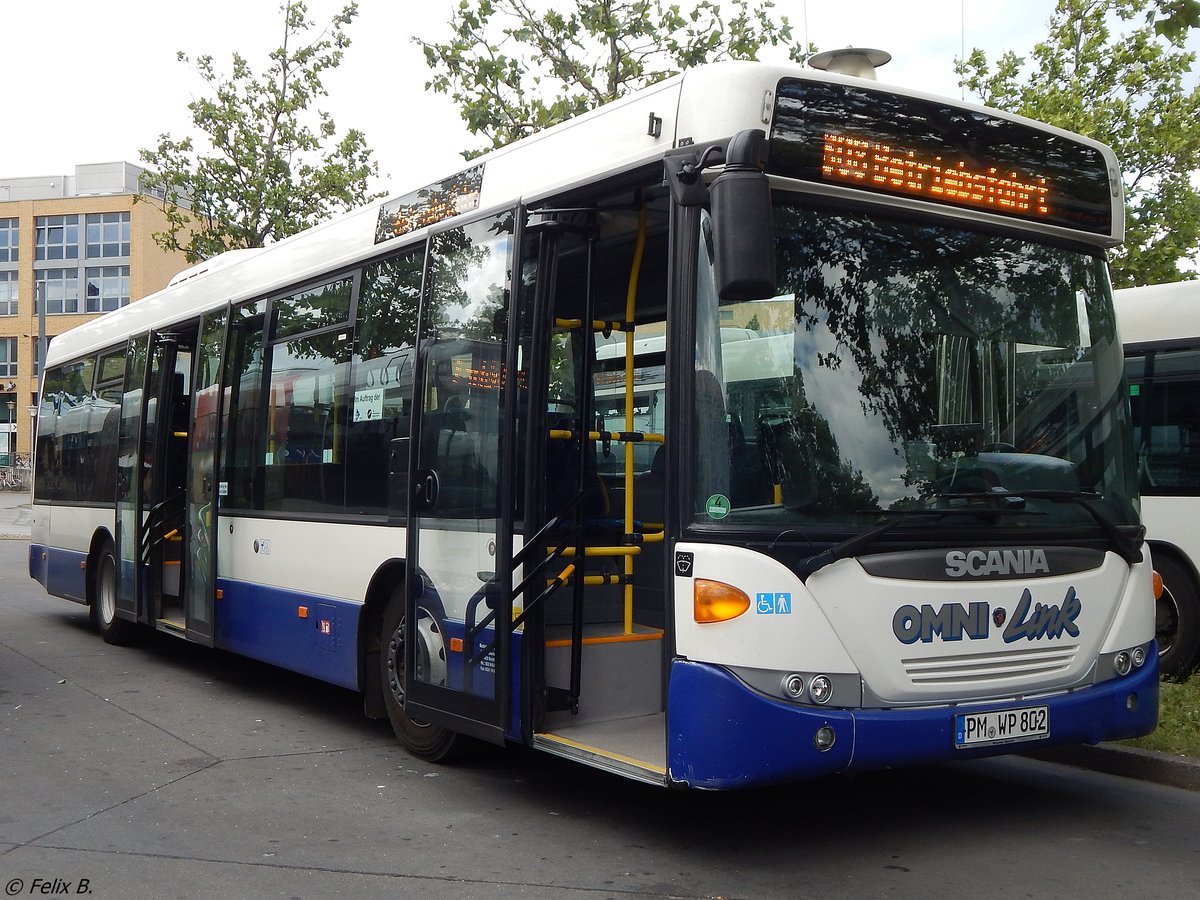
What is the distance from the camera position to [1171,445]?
10.3 metres

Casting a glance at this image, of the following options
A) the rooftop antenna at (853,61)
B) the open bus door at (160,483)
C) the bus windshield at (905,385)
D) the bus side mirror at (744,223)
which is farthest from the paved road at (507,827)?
the rooftop antenna at (853,61)

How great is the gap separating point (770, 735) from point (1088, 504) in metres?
1.91

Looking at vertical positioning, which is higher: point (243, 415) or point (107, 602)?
point (243, 415)

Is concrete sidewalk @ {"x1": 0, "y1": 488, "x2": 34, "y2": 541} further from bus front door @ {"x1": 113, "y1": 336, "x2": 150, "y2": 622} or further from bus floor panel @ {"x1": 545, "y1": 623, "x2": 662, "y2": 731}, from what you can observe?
bus floor panel @ {"x1": 545, "y1": 623, "x2": 662, "y2": 731}

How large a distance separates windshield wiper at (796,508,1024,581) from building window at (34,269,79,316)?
74.3m

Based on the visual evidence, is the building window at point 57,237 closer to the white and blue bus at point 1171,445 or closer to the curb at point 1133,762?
the white and blue bus at point 1171,445

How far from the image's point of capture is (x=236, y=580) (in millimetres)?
9719

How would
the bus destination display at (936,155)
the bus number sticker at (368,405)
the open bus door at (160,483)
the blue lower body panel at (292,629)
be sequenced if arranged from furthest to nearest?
the open bus door at (160,483) → the blue lower body panel at (292,629) → the bus number sticker at (368,405) → the bus destination display at (936,155)

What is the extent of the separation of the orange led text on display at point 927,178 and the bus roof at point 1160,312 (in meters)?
4.89

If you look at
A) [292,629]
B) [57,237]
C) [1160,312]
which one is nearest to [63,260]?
[57,237]

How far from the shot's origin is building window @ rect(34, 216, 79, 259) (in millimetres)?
73438

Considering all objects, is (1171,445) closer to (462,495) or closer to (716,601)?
(462,495)

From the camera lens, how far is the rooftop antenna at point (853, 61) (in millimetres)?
6211

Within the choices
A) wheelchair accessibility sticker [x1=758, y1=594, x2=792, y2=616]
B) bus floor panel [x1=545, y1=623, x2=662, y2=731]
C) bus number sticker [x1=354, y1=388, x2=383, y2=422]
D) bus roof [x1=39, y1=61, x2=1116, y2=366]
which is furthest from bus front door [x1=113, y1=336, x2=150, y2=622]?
wheelchair accessibility sticker [x1=758, y1=594, x2=792, y2=616]
